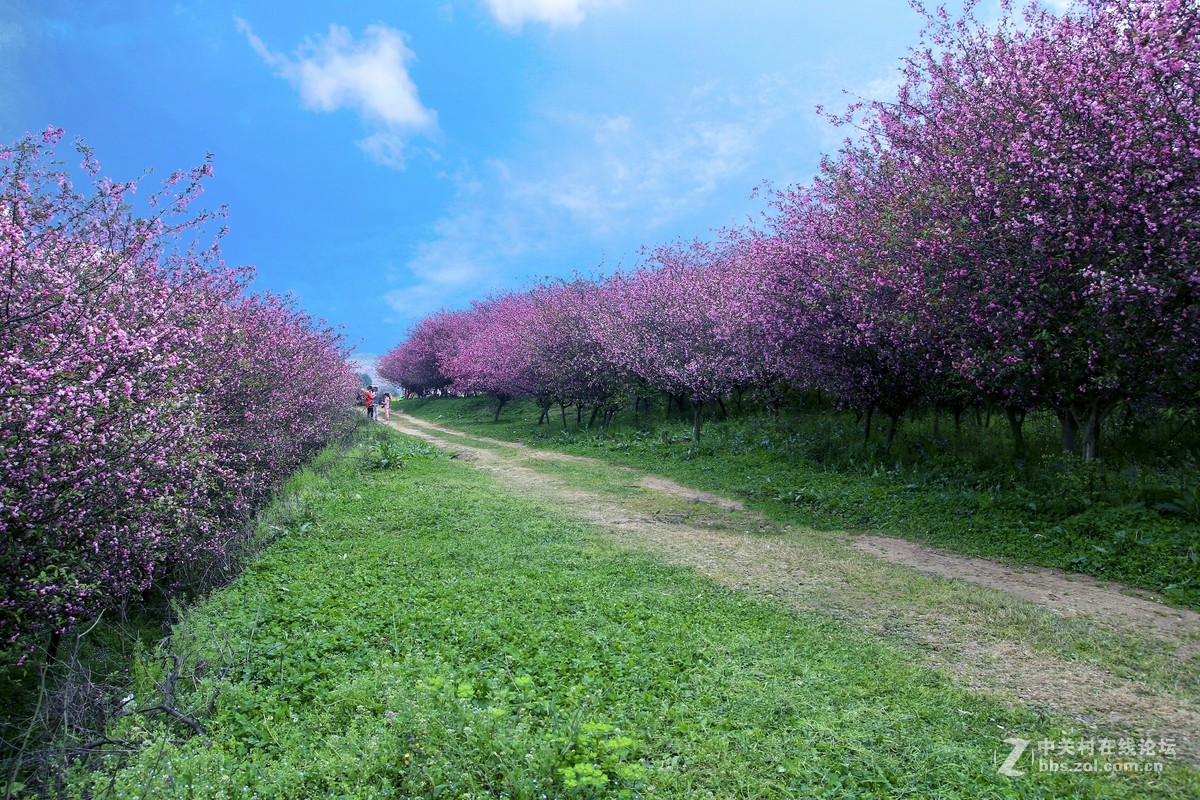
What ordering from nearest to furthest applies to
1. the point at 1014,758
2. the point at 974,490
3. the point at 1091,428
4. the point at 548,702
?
the point at 1014,758 < the point at 548,702 < the point at 1091,428 < the point at 974,490

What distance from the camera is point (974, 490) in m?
11.4

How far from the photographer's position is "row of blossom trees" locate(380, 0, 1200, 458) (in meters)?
8.06

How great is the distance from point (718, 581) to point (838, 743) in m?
3.68

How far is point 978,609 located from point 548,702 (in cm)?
504

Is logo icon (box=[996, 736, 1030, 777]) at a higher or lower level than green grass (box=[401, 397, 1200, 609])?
lower

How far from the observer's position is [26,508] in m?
6.27

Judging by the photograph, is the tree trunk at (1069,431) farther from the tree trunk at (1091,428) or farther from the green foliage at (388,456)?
the green foliage at (388,456)

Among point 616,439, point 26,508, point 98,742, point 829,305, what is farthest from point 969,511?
point 616,439

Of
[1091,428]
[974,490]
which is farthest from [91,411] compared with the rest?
[1091,428]

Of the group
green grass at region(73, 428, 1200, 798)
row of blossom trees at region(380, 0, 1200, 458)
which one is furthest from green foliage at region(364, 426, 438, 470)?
row of blossom trees at region(380, 0, 1200, 458)

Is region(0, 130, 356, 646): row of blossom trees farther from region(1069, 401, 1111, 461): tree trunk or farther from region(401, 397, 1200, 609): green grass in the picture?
region(1069, 401, 1111, 461): tree trunk

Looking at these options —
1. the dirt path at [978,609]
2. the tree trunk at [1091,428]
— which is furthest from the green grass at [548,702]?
the tree trunk at [1091,428]

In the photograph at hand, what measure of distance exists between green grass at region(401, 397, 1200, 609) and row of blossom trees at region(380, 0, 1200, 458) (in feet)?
3.36

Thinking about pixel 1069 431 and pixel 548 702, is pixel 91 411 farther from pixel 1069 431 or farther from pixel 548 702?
pixel 1069 431
